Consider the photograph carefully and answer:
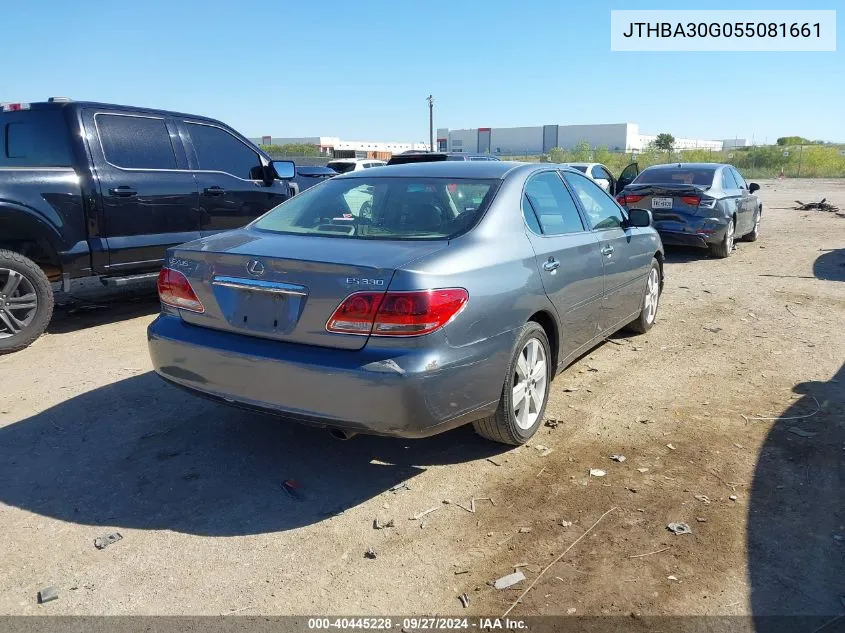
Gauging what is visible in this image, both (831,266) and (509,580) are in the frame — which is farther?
(831,266)

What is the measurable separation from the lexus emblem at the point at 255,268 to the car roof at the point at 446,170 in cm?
134

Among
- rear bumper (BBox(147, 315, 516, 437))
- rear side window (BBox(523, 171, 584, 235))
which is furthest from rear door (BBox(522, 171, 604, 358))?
rear bumper (BBox(147, 315, 516, 437))

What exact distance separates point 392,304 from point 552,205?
6.10 ft

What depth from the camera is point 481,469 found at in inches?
146

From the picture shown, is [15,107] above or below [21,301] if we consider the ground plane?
above

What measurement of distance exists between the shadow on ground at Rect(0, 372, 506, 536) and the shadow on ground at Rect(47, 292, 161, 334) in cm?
248

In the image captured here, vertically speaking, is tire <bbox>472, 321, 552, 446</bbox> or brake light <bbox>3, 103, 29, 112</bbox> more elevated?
brake light <bbox>3, 103, 29, 112</bbox>

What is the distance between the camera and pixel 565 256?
421 centimetres

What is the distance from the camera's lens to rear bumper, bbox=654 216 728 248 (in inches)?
415

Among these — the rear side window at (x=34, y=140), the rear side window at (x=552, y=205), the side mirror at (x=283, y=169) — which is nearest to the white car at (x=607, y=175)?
the side mirror at (x=283, y=169)

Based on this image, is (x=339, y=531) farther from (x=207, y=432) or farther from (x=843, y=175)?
(x=843, y=175)

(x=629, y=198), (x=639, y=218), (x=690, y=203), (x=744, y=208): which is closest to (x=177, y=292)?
(x=639, y=218)

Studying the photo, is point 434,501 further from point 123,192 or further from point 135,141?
point 135,141

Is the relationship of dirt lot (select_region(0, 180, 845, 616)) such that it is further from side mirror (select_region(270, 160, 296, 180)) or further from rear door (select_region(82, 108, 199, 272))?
side mirror (select_region(270, 160, 296, 180))
